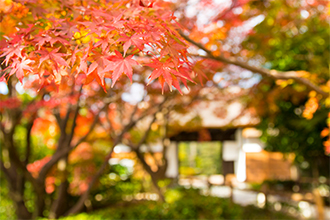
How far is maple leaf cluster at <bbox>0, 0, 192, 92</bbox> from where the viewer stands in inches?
58.7

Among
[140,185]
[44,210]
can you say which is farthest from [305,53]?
[44,210]

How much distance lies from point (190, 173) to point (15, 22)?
1475 centimetres

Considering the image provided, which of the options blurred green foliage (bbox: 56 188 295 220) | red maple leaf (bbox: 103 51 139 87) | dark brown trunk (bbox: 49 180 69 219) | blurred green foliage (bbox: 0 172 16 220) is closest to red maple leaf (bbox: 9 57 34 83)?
red maple leaf (bbox: 103 51 139 87)

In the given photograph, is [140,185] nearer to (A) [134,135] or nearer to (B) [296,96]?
(A) [134,135]

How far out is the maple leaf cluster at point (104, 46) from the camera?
4.89 feet

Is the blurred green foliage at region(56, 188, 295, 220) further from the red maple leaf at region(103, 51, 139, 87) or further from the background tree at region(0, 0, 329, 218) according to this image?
the red maple leaf at region(103, 51, 139, 87)

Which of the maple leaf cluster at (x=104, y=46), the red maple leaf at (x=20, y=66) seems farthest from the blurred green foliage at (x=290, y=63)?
the red maple leaf at (x=20, y=66)

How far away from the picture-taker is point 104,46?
1.53 metres

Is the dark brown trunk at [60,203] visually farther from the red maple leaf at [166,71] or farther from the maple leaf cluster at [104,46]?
the red maple leaf at [166,71]

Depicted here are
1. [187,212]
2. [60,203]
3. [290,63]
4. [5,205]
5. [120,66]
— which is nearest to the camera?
[120,66]

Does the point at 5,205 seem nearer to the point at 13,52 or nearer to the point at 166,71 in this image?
the point at 13,52

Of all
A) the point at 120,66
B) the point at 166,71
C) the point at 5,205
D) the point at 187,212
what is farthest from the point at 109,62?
the point at 5,205

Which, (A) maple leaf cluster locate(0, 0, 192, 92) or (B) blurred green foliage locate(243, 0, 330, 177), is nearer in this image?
(A) maple leaf cluster locate(0, 0, 192, 92)

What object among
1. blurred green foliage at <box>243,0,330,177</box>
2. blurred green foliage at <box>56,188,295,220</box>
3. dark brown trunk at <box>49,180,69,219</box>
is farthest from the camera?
blurred green foliage at <box>243,0,330,177</box>
